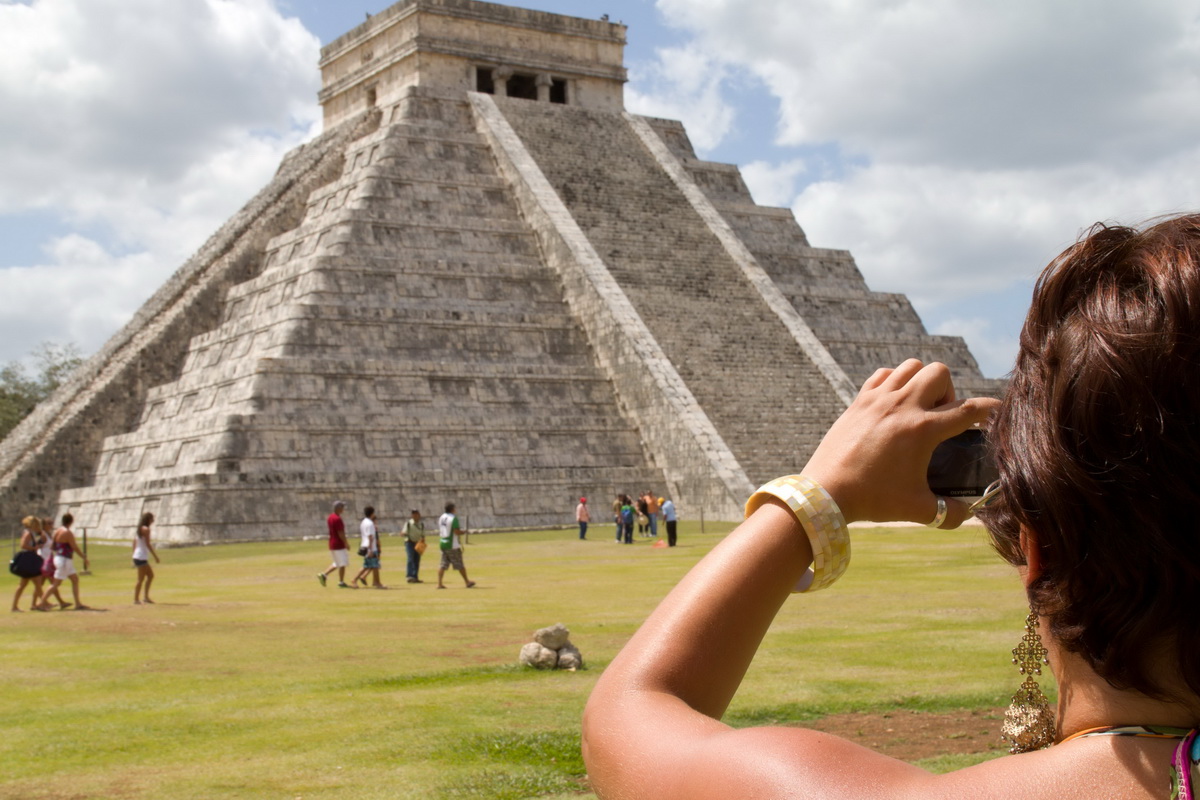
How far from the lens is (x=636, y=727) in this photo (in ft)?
4.99

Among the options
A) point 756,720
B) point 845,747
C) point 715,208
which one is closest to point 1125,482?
point 845,747

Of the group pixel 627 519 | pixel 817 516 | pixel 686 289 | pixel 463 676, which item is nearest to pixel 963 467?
pixel 817 516

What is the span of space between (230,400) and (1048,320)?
2793cm

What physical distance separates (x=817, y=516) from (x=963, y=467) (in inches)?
8.6

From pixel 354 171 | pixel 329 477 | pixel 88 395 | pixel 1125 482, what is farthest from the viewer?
pixel 354 171

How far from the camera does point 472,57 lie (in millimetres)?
39375

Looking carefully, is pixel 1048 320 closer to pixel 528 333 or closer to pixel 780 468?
pixel 780 468

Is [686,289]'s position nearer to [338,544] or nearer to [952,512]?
[338,544]

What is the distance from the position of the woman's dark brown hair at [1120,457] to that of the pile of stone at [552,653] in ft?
28.1

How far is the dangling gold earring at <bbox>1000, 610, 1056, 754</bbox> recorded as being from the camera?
1566mm

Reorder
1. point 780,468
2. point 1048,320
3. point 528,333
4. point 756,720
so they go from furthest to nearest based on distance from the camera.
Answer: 1. point 528,333
2. point 780,468
3. point 756,720
4. point 1048,320

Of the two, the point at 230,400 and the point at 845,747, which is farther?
the point at 230,400

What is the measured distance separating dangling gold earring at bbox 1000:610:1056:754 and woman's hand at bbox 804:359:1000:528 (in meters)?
0.20

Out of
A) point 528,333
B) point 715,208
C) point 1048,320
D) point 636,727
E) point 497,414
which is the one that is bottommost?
point 636,727
